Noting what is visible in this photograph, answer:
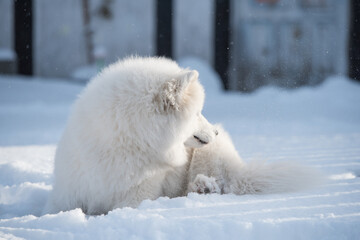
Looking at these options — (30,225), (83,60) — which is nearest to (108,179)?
(30,225)

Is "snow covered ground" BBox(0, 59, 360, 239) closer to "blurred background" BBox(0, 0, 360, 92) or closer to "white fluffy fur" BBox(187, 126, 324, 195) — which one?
"white fluffy fur" BBox(187, 126, 324, 195)

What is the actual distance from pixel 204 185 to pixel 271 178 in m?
0.42

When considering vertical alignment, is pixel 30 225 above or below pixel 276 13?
below

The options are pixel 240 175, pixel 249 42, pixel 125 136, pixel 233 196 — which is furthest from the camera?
pixel 249 42

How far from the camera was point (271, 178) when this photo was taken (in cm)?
225

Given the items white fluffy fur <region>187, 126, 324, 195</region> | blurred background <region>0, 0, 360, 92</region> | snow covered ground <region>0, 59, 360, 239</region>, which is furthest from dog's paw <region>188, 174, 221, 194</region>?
blurred background <region>0, 0, 360, 92</region>

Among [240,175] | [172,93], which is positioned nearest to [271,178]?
[240,175]

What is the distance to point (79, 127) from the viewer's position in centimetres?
211

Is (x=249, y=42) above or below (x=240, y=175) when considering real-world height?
above

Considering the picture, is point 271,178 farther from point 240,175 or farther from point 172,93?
point 172,93

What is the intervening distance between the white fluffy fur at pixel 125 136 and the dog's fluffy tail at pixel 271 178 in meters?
0.40

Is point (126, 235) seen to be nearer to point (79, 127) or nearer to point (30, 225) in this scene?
point (30, 225)

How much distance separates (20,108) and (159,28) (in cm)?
370

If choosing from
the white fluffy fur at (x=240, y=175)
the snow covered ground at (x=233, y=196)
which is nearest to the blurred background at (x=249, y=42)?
the snow covered ground at (x=233, y=196)
